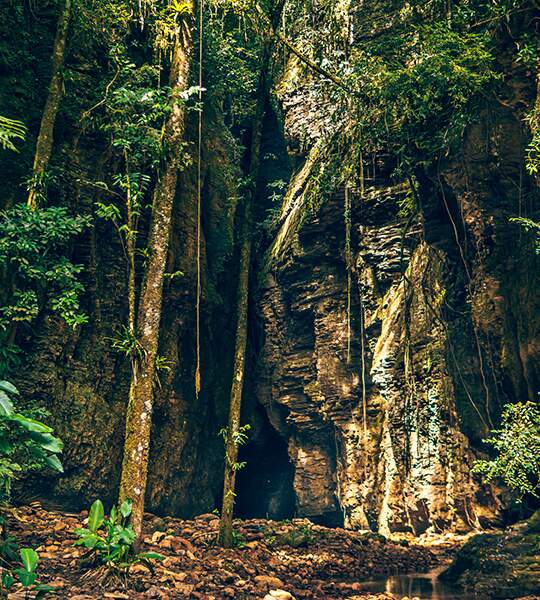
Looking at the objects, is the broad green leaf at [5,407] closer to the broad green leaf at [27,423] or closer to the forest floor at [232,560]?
the broad green leaf at [27,423]

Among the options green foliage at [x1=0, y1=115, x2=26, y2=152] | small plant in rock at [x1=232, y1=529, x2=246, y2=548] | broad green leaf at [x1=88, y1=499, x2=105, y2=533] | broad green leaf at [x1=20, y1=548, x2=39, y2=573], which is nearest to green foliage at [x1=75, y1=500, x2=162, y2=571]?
broad green leaf at [x1=88, y1=499, x2=105, y2=533]

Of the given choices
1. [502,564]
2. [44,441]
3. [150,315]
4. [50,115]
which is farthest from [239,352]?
[44,441]

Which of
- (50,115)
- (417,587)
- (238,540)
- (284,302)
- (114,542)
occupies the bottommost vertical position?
(417,587)

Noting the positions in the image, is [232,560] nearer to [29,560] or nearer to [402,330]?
[29,560]

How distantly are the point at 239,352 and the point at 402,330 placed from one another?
4273 mm

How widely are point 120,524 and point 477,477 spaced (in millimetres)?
6876

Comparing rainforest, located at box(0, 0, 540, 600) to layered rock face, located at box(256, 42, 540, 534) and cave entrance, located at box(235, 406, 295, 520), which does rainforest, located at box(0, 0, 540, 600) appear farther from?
cave entrance, located at box(235, 406, 295, 520)

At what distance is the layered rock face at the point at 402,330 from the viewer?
8875 millimetres

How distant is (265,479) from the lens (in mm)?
15523

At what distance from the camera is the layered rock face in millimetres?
8875

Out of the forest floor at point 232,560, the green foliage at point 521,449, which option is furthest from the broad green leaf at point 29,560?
the green foliage at point 521,449

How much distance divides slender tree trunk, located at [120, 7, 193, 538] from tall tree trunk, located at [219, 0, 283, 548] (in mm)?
1992

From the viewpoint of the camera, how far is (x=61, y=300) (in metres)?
6.92

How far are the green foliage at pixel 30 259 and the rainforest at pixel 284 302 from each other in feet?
0.14
